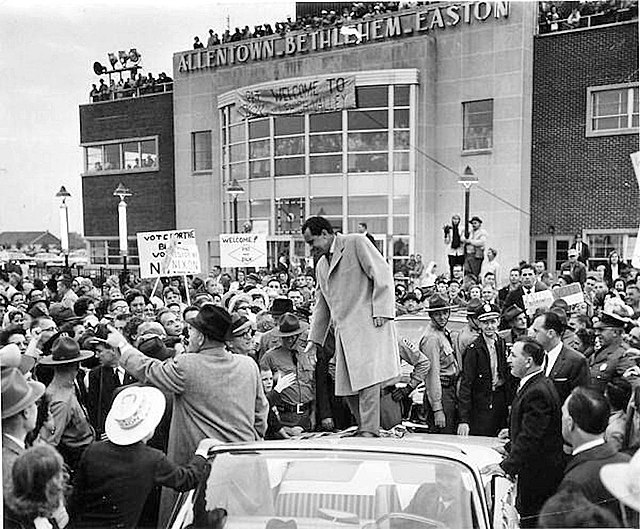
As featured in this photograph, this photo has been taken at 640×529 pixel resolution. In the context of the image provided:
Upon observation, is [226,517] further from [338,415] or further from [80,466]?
[338,415]

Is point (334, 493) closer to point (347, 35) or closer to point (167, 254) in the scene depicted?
point (167, 254)

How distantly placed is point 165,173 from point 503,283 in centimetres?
435

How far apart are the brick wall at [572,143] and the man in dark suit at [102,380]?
5.74 metres

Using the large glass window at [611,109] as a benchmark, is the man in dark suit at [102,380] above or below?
below

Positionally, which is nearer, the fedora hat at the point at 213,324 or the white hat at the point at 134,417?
the white hat at the point at 134,417

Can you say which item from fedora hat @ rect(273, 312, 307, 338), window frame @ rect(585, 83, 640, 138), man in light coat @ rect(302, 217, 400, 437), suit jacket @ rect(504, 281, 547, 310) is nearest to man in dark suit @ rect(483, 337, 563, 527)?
man in light coat @ rect(302, 217, 400, 437)

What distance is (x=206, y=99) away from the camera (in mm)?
4090

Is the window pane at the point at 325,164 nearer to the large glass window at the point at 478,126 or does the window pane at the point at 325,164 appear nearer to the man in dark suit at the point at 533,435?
the man in dark suit at the point at 533,435

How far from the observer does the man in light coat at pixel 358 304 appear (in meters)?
3.15

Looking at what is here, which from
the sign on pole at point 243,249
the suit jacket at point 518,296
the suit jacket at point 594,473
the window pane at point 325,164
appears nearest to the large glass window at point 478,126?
the suit jacket at point 518,296

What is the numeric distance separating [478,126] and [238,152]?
3.32m

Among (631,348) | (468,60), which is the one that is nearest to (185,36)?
(631,348)

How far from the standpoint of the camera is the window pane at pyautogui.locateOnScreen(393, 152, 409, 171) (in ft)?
15.7

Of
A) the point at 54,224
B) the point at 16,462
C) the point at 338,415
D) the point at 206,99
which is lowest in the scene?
the point at 338,415
